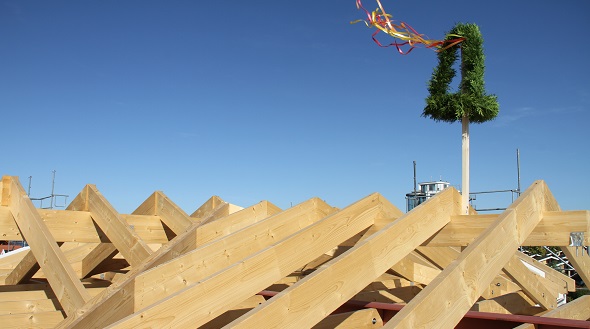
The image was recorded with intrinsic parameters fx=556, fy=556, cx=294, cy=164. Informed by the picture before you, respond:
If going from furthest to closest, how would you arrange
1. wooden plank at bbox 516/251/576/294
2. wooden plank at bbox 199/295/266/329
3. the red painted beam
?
wooden plank at bbox 516/251/576/294 < wooden plank at bbox 199/295/266/329 < the red painted beam

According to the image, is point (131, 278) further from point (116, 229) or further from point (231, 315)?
point (116, 229)

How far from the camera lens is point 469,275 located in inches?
130

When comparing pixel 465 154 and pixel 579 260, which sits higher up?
pixel 465 154

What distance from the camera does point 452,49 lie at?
682 centimetres

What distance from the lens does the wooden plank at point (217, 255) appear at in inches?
135

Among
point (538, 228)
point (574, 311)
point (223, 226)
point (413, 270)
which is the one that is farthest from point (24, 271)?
point (574, 311)

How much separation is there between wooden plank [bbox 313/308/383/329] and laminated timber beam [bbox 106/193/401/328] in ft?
1.94

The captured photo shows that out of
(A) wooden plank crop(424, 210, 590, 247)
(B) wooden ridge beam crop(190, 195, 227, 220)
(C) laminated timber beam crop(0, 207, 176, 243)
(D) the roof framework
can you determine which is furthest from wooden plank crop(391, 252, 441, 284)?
(C) laminated timber beam crop(0, 207, 176, 243)

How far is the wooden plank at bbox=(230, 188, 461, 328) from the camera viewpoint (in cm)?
276

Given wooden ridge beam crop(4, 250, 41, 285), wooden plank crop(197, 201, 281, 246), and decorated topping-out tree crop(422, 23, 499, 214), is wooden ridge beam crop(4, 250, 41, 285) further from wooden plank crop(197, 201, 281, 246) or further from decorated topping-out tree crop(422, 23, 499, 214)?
decorated topping-out tree crop(422, 23, 499, 214)

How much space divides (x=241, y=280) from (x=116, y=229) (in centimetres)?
237

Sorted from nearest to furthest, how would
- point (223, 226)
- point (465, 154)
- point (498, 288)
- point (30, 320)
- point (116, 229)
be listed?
1. point (30, 320)
2. point (223, 226)
3. point (116, 229)
4. point (465, 154)
5. point (498, 288)

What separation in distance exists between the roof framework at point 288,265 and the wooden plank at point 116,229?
0.01 m

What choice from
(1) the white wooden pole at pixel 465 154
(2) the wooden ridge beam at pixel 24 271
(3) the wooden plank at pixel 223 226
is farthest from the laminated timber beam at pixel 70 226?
(1) the white wooden pole at pixel 465 154
